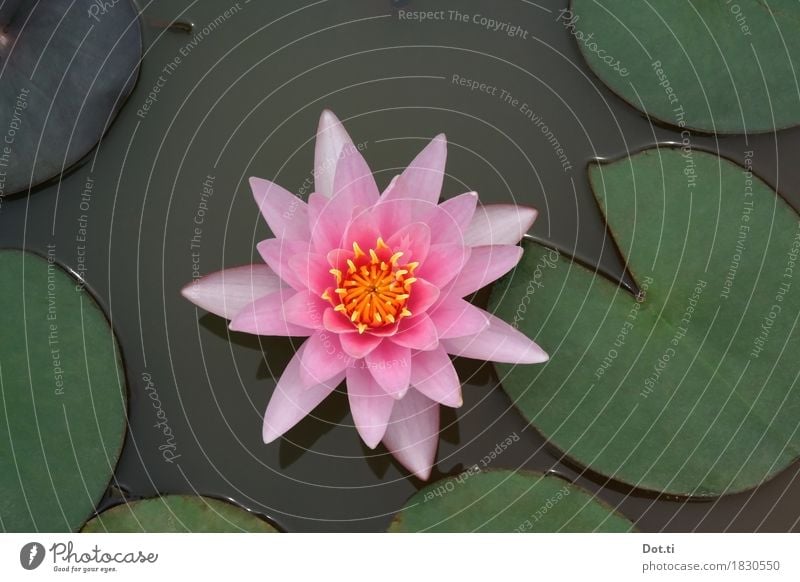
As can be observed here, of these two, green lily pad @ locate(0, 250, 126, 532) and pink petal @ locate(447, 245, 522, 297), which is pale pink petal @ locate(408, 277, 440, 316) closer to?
pink petal @ locate(447, 245, 522, 297)

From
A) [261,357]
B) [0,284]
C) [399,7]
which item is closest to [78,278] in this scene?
[0,284]

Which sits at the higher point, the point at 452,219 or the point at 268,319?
the point at 452,219

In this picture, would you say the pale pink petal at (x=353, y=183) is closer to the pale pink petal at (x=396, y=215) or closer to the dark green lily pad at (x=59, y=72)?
the pale pink petal at (x=396, y=215)

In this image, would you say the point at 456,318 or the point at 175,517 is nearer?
the point at 456,318

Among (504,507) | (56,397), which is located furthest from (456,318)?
(56,397)

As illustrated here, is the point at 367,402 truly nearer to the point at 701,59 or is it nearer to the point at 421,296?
the point at 421,296

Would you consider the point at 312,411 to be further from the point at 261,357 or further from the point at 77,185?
the point at 77,185
